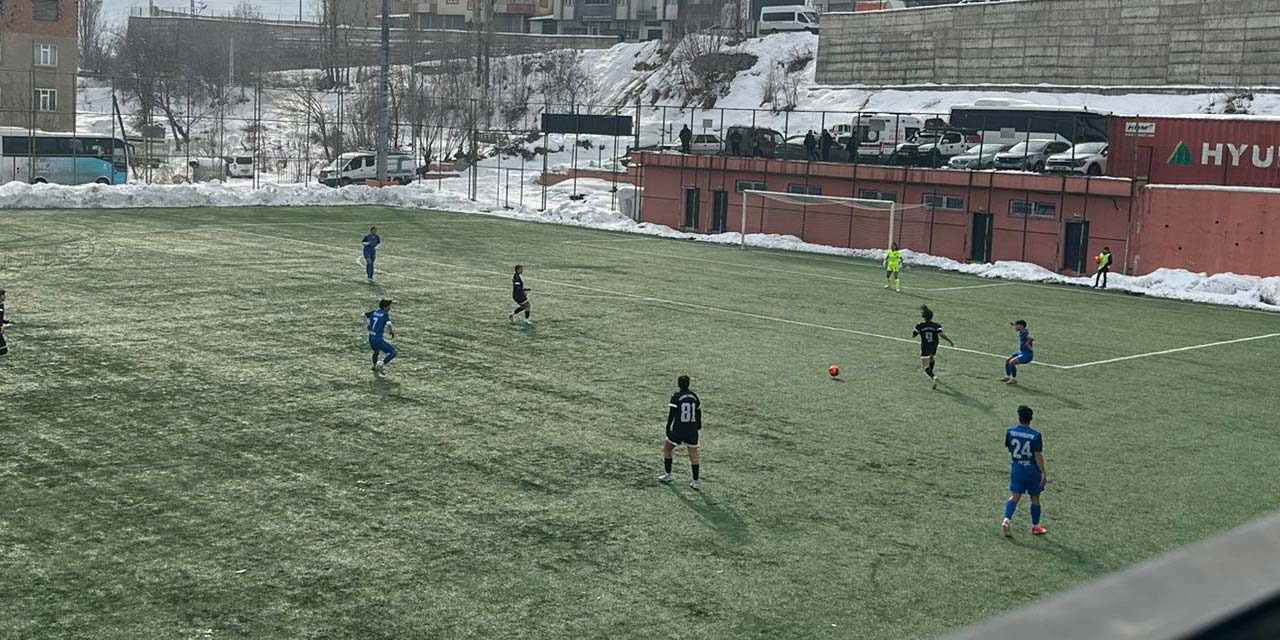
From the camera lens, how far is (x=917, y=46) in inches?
3556

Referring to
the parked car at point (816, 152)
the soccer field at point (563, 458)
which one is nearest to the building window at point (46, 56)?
the parked car at point (816, 152)

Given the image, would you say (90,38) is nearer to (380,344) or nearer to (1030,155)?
(1030,155)

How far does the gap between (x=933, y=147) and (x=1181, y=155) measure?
1048 cm

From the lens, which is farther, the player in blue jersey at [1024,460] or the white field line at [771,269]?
the white field line at [771,269]

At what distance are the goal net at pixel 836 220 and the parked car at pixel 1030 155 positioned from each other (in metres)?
4.50

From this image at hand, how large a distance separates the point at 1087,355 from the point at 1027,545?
15.1 meters

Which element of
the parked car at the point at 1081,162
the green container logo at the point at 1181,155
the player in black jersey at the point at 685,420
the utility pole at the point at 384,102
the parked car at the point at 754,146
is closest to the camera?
the player in black jersey at the point at 685,420

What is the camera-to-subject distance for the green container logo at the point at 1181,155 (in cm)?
4662

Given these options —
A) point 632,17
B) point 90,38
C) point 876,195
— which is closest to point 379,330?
point 876,195

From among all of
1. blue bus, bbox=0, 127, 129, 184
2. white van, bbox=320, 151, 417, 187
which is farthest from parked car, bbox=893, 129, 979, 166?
blue bus, bbox=0, 127, 129, 184

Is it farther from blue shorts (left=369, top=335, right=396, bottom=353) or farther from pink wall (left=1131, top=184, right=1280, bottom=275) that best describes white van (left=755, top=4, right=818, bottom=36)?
blue shorts (left=369, top=335, right=396, bottom=353)

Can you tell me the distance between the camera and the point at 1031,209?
4897cm

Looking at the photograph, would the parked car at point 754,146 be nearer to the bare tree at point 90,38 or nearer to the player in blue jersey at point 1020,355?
the player in blue jersey at point 1020,355

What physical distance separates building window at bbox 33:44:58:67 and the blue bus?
831 inches
